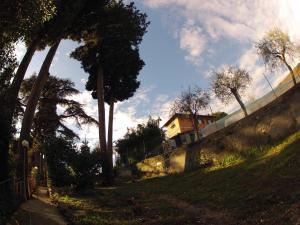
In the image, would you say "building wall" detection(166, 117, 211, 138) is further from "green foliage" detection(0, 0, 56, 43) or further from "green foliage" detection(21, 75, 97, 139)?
"green foliage" detection(0, 0, 56, 43)

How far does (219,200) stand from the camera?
1449 cm

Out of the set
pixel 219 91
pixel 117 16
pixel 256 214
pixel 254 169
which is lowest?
pixel 256 214

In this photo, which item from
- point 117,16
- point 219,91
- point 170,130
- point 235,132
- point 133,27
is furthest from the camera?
point 170,130

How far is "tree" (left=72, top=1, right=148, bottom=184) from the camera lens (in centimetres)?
3125

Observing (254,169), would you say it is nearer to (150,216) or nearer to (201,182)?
(201,182)

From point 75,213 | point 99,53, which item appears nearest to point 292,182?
point 75,213

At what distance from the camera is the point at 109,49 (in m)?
34.9

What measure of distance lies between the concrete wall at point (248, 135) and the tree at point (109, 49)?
7245mm

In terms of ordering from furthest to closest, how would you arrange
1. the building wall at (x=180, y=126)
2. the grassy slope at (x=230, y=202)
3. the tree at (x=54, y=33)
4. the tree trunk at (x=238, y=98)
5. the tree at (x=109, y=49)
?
the building wall at (x=180, y=126)
the tree trunk at (x=238, y=98)
the tree at (x=109, y=49)
the tree at (x=54, y=33)
the grassy slope at (x=230, y=202)

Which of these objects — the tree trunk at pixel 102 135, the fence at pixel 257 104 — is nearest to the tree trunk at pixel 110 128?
the tree trunk at pixel 102 135

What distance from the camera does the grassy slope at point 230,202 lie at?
10.9 meters

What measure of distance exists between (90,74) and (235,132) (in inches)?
700

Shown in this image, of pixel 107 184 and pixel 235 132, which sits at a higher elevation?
pixel 235 132

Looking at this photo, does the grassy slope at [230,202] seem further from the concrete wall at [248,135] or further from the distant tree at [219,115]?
the distant tree at [219,115]
